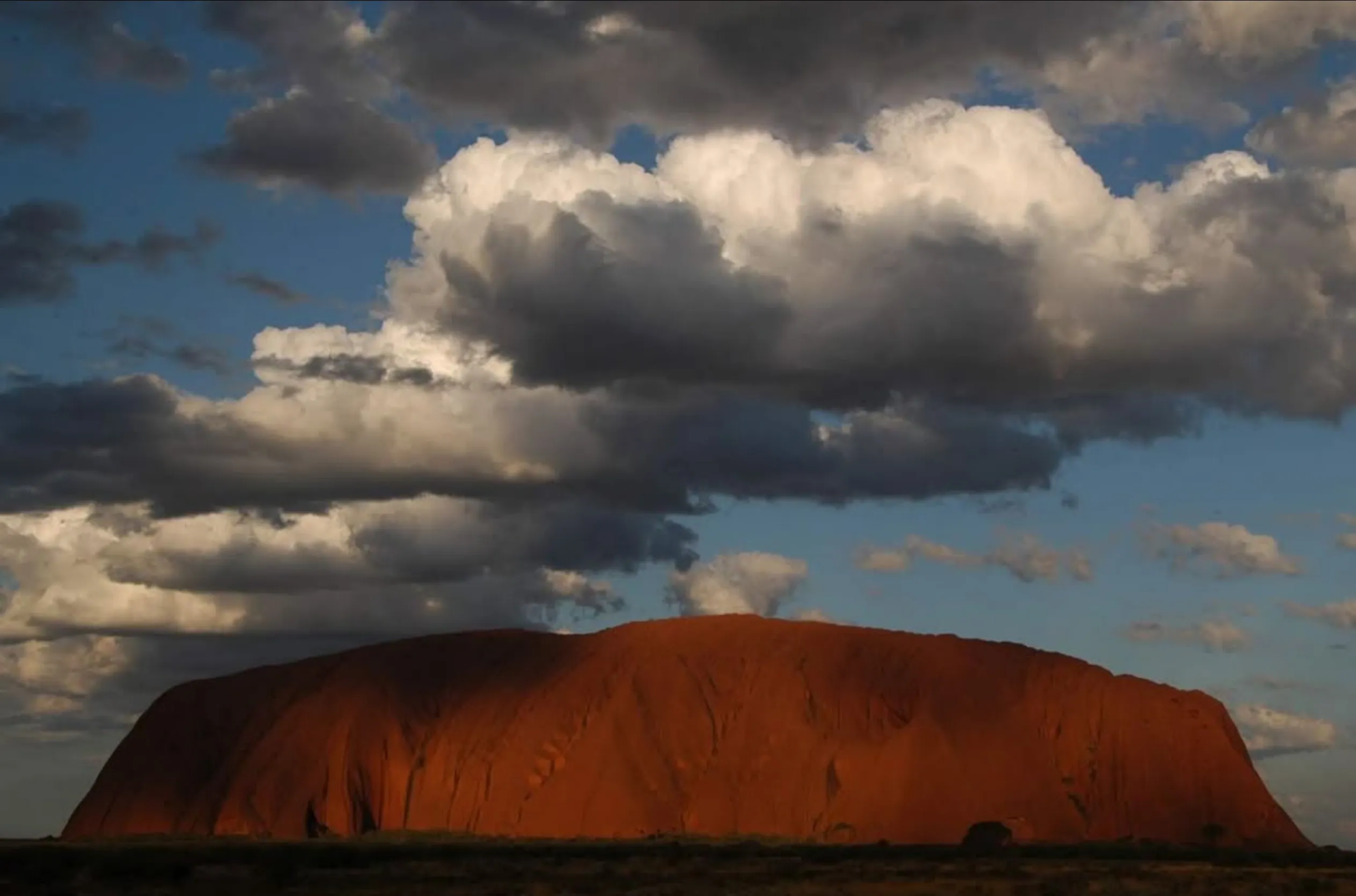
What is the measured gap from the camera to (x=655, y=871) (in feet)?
224

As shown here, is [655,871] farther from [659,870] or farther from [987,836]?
[987,836]

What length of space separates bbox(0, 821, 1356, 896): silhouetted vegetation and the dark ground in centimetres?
15

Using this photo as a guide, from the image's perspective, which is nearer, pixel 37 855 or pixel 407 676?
pixel 37 855

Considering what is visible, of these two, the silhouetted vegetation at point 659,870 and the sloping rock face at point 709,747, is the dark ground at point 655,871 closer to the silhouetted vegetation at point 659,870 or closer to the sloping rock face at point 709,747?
the silhouetted vegetation at point 659,870

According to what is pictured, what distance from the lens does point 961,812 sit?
108m

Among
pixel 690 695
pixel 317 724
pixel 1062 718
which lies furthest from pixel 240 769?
pixel 1062 718

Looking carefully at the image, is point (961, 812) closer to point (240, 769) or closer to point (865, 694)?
point (865, 694)

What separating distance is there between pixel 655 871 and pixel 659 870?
47 centimetres

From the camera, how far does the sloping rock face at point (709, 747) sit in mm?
111375

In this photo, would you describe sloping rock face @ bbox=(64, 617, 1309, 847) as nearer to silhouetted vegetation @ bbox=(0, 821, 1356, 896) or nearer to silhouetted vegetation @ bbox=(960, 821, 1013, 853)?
silhouetted vegetation @ bbox=(960, 821, 1013, 853)

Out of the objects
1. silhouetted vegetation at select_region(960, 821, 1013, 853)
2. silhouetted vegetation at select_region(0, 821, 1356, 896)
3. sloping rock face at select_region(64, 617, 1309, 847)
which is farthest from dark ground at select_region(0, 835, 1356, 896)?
sloping rock face at select_region(64, 617, 1309, 847)

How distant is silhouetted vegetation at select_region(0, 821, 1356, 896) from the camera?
58.4 meters

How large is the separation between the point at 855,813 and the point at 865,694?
429 inches

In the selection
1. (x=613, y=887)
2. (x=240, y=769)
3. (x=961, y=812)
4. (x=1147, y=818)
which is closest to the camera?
(x=613, y=887)
